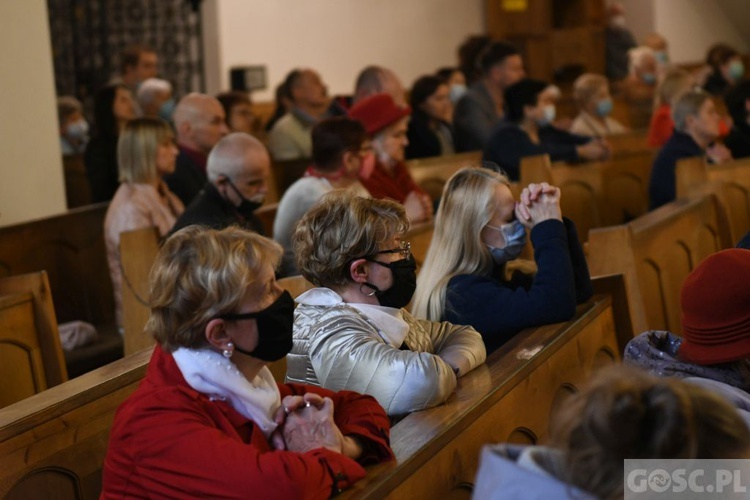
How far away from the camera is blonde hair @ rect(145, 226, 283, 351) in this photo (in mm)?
2014

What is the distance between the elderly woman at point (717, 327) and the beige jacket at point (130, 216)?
9.48ft

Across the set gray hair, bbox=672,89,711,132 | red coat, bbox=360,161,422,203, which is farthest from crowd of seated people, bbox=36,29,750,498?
gray hair, bbox=672,89,711,132

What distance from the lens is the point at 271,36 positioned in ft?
32.8

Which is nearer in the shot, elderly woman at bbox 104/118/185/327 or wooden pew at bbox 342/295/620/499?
wooden pew at bbox 342/295/620/499

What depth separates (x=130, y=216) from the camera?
4.96 metres

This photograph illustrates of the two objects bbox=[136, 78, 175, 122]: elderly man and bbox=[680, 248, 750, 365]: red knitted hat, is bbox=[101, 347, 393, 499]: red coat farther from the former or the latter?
bbox=[136, 78, 175, 122]: elderly man

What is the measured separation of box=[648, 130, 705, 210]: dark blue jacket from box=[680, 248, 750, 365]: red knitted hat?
3465 mm

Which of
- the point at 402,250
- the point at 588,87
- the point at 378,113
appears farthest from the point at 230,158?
the point at 588,87

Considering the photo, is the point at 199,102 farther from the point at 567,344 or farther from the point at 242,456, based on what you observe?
the point at 242,456

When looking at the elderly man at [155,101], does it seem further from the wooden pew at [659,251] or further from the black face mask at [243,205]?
the wooden pew at [659,251]

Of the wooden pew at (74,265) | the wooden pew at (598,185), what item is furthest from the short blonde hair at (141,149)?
the wooden pew at (598,185)

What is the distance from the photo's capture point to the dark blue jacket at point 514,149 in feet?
20.4

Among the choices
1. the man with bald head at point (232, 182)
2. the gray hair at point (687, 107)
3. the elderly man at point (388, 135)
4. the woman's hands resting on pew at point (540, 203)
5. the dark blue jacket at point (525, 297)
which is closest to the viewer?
the dark blue jacket at point (525, 297)

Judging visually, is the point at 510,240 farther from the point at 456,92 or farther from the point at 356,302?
the point at 456,92
